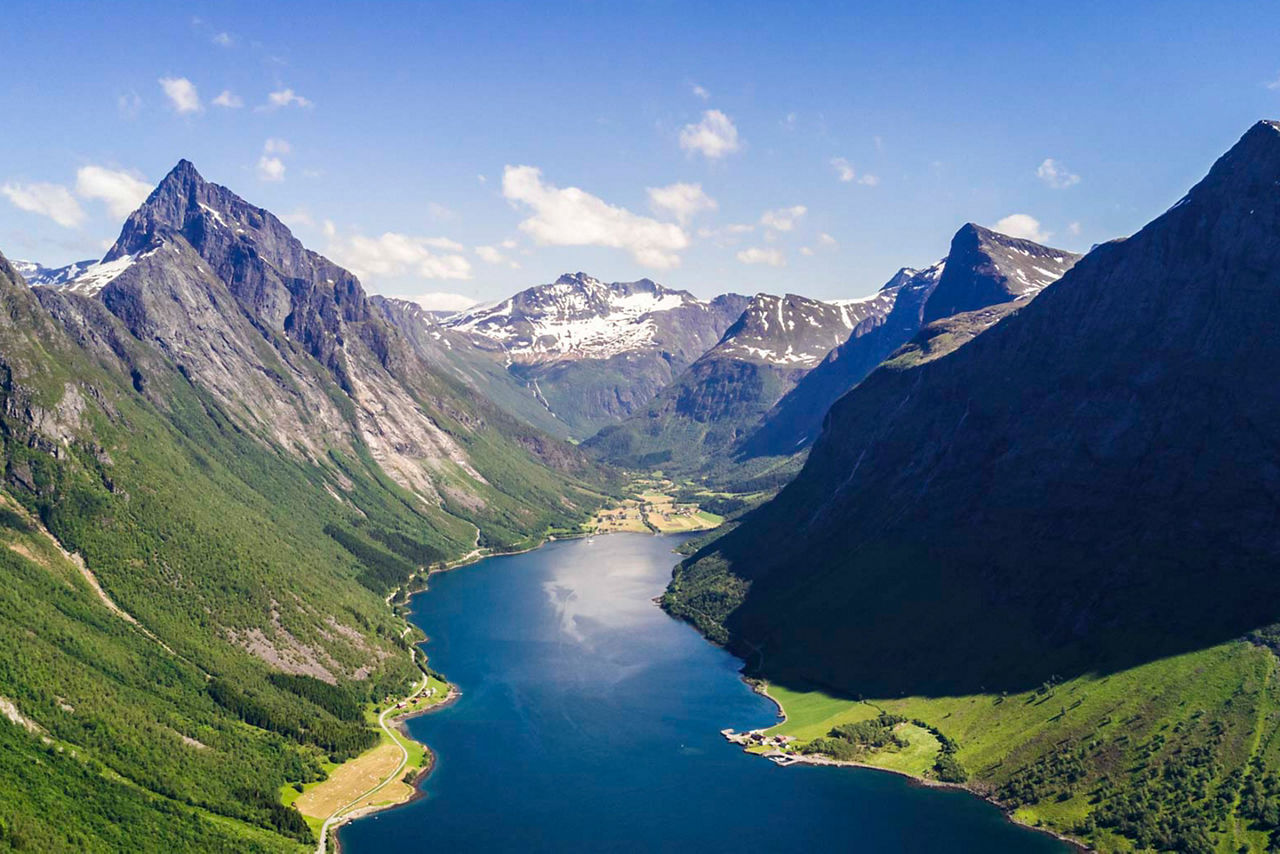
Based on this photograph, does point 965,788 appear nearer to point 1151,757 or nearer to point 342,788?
point 1151,757

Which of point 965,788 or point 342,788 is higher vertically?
point 342,788

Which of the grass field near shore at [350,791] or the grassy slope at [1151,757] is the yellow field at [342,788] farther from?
the grassy slope at [1151,757]

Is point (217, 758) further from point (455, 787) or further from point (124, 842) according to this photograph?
point (455, 787)

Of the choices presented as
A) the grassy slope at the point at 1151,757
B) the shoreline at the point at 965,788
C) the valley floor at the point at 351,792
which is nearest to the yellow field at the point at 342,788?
the valley floor at the point at 351,792

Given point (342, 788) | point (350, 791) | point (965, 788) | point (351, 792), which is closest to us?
point (965, 788)

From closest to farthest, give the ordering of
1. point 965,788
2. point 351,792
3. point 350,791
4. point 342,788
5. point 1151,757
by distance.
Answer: point 1151,757 < point 965,788 < point 351,792 < point 350,791 < point 342,788

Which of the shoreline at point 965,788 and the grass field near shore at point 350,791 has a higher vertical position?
the grass field near shore at point 350,791

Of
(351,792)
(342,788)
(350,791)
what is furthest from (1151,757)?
(342,788)

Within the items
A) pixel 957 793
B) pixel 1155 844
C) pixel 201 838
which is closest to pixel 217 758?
pixel 201 838
